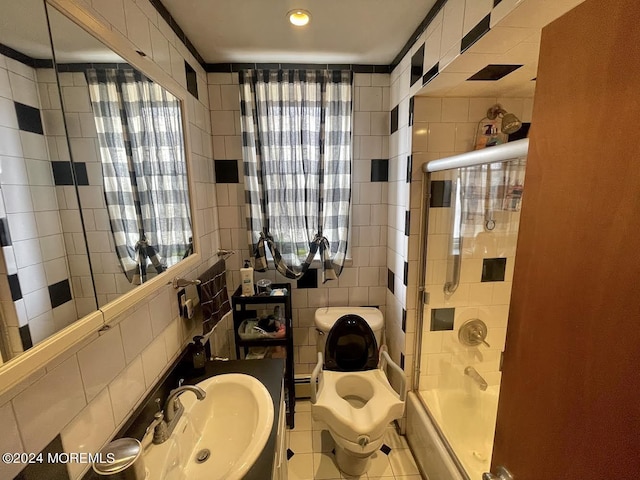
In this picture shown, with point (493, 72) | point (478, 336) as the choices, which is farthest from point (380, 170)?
point (478, 336)

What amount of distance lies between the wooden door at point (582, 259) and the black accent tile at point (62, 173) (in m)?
1.08

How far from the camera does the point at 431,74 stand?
4.36 feet

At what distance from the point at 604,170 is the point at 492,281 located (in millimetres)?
1556

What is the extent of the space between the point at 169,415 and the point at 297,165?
1.49 meters

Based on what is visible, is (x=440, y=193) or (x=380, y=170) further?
(x=380, y=170)

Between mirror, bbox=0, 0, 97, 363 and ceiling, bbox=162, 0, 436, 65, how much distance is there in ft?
2.97

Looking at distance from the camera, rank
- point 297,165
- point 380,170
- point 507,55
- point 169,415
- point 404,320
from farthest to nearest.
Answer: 1. point 380,170
2. point 297,165
3. point 404,320
4. point 507,55
5. point 169,415

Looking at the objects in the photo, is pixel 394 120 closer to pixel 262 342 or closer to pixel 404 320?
pixel 404 320

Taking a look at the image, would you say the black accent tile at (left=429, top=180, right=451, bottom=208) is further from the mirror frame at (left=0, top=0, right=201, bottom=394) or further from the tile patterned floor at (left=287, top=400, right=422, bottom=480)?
the tile patterned floor at (left=287, top=400, right=422, bottom=480)

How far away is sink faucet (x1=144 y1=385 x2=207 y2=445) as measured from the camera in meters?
0.90

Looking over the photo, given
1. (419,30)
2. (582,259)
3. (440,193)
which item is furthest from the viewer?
(440,193)

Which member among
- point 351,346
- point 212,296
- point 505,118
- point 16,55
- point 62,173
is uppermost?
point 505,118

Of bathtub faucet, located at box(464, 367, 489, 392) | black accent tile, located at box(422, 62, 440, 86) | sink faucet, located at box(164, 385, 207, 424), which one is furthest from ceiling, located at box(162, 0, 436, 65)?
bathtub faucet, located at box(464, 367, 489, 392)

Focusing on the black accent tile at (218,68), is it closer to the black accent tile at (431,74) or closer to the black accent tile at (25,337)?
the black accent tile at (431,74)
